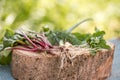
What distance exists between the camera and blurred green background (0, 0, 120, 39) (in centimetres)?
336

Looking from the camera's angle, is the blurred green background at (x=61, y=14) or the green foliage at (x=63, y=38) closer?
the green foliage at (x=63, y=38)

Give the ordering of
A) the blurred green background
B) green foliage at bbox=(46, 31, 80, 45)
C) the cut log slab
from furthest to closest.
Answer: the blurred green background < green foliage at bbox=(46, 31, 80, 45) < the cut log slab

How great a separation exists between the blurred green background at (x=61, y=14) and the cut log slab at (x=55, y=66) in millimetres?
1358

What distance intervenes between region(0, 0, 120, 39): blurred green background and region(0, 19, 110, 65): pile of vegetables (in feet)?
4.06

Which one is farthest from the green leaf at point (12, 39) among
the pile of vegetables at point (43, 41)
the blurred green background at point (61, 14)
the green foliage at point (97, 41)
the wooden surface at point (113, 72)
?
the blurred green background at point (61, 14)

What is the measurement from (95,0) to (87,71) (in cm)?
196

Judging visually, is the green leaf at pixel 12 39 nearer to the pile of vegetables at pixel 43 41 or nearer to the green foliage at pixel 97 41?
the pile of vegetables at pixel 43 41

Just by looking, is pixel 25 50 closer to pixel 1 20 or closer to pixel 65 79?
pixel 65 79

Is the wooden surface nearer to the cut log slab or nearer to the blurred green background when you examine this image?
the cut log slab

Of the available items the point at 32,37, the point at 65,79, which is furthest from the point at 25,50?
the point at 65,79

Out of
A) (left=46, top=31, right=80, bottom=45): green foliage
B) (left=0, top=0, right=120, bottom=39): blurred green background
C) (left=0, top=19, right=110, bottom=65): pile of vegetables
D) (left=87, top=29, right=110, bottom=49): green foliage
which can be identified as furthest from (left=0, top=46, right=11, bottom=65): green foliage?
(left=0, top=0, right=120, bottom=39): blurred green background

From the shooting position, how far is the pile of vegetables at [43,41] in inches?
73.9

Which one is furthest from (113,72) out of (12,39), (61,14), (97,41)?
(61,14)

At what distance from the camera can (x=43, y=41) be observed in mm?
1882
